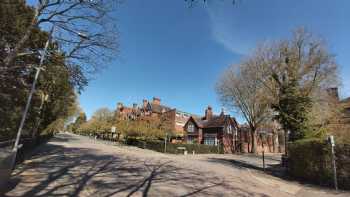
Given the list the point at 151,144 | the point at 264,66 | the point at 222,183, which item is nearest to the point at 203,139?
the point at 151,144

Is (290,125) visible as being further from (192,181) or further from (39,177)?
(39,177)

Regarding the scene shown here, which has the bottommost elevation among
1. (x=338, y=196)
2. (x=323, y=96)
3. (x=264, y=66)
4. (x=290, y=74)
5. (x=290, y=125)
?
(x=338, y=196)

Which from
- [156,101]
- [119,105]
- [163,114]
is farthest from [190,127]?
[119,105]

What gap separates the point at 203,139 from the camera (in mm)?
46062

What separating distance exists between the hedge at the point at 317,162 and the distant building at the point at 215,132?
28.1 m

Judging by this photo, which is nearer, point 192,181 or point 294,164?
point 192,181

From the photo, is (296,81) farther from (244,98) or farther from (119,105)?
(119,105)

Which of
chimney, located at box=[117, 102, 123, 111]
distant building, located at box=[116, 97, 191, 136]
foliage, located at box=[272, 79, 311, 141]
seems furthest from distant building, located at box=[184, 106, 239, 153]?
chimney, located at box=[117, 102, 123, 111]

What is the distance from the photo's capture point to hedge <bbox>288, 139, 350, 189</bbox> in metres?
10.9

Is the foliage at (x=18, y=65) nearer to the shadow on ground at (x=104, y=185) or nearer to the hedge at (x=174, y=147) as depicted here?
the shadow on ground at (x=104, y=185)

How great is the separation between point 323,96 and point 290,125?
525cm

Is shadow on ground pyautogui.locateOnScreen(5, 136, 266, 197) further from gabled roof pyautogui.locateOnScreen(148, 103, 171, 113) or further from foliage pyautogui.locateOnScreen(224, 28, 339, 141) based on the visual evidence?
gabled roof pyautogui.locateOnScreen(148, 103, 171, 113)

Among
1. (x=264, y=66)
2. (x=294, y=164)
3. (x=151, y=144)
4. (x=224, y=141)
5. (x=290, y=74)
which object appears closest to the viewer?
(x=294, y=164)

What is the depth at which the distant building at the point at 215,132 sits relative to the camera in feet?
143
